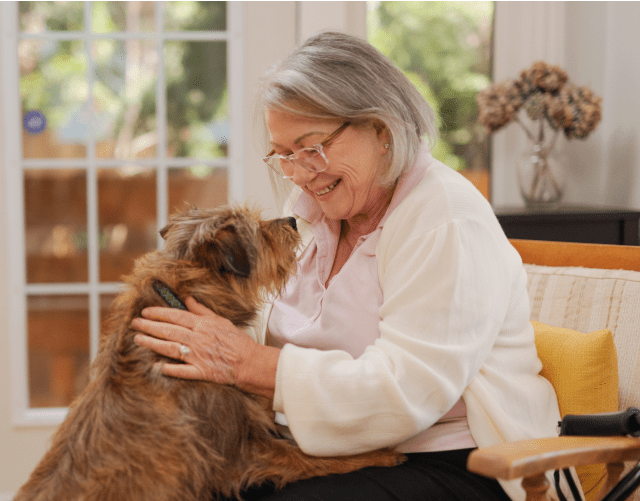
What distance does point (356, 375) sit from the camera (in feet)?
3.81

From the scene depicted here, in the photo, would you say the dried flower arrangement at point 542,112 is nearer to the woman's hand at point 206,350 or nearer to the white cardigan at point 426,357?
the white cardigan at point 426,357

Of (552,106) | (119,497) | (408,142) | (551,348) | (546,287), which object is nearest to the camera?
(119,497)

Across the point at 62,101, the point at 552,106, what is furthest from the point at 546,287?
the point at 62,101

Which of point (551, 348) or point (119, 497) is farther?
point (551, 348)

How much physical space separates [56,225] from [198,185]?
0.72 metres

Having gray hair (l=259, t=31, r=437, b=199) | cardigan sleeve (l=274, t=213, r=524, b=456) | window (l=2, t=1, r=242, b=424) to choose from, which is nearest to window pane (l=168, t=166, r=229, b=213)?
window (l=2, t=1, r=242, b=424)

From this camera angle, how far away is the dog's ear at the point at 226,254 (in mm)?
1327

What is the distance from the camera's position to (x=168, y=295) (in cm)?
129

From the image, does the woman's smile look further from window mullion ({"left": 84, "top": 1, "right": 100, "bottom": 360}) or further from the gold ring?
window mullion ({"left": 84, "top": 1, "right": 100, "bottom": 360})

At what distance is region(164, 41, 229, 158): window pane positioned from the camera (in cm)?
291

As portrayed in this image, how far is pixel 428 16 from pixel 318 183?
1.96 meters

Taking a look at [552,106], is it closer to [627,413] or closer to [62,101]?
[627,413]

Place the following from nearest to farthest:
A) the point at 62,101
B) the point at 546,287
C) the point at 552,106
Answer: the point at 546,287 < the point at 552,106 < the point at 62,101

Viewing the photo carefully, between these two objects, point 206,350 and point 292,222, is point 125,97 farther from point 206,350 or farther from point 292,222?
point 206,350
